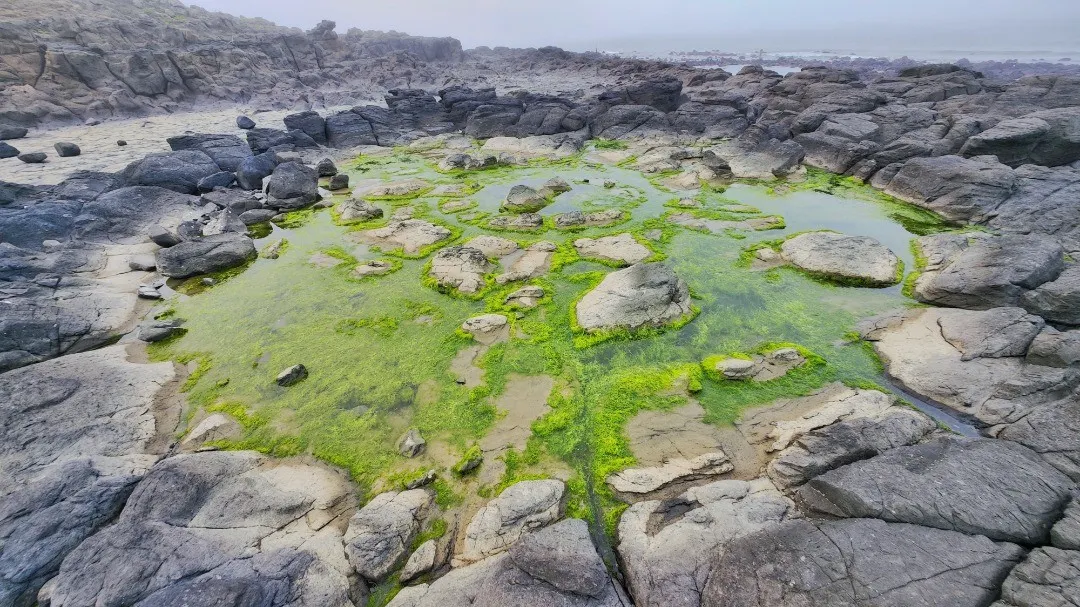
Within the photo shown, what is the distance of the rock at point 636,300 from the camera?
11.1 meters

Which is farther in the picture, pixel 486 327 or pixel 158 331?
pixel 486 327

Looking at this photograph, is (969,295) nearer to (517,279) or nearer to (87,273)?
(517,279)

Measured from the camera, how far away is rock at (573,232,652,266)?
577 inches

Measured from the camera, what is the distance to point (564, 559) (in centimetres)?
551

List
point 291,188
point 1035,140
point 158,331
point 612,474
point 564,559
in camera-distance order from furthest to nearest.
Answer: point 291,188
point 1035,140
point 158,331
point 612,474
point 564,559

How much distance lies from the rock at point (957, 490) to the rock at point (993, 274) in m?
6.61

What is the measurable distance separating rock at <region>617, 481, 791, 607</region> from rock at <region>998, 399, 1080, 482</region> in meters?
3.69

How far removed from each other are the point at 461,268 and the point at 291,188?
11.9 meters

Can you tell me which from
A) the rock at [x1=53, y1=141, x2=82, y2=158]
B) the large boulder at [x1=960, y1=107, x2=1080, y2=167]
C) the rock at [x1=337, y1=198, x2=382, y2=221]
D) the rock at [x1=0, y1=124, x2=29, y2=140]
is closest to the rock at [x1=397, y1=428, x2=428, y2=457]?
the rock at [x1=337, y1=198, x2=382, y2=221]

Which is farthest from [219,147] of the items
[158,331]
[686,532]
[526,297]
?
[686,532]

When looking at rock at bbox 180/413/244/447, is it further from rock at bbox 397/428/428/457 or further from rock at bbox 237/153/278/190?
rock at bbox 237/153/278/190

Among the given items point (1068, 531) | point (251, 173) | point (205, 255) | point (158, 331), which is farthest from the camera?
point (251, 173)

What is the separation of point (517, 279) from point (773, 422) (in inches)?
315

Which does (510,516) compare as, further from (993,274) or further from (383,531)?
(993,274)
